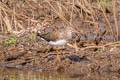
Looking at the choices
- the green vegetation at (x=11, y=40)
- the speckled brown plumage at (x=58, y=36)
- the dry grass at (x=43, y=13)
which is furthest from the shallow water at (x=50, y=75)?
the dry grass at (x=43, y=13)

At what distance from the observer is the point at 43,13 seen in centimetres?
1517

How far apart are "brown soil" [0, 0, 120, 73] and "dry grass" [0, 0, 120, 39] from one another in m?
0.03

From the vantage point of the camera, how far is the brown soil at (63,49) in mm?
10249

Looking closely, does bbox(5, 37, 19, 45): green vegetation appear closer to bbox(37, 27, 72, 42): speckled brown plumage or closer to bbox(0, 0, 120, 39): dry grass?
bbox(0, 0, 120, 39): dry grass

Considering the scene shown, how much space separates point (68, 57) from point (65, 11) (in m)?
3.90

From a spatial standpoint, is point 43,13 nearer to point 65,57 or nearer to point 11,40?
point 11,40

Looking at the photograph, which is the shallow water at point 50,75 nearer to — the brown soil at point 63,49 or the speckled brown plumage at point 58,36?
the brown soil at point 63,49

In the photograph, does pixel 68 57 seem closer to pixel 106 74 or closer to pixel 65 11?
pixel 106 74

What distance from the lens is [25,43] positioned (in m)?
12.3

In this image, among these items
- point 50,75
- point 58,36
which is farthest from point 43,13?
point 50,75

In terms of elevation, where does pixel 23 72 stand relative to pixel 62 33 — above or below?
below

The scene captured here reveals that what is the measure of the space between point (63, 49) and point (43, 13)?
13.4 feet

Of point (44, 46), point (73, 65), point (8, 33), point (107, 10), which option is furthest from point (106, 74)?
point (107, 10)

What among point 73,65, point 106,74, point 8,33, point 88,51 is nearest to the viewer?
point 106,74
